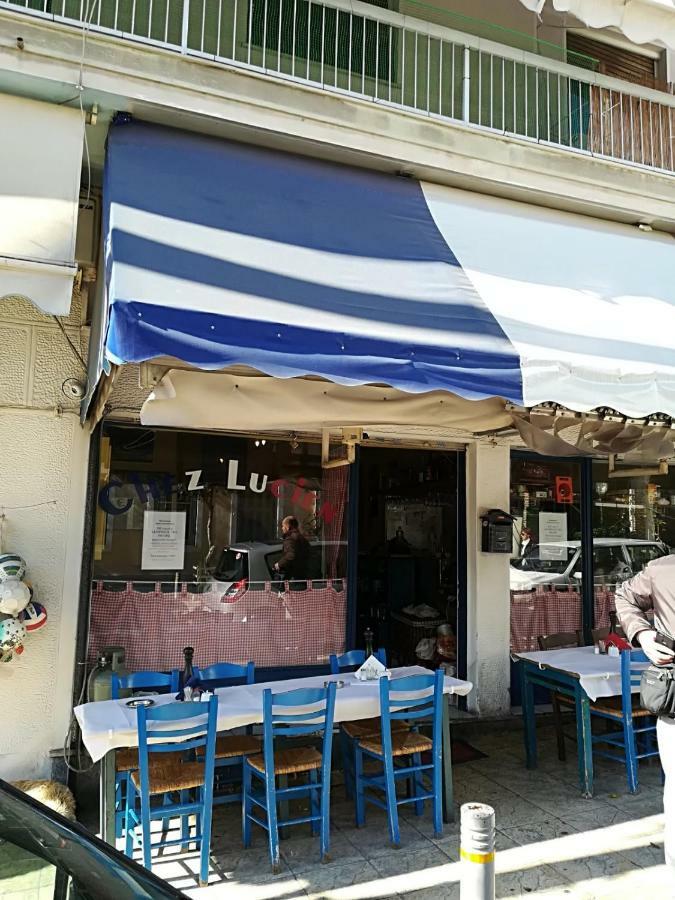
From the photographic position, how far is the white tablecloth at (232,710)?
4.05 metres

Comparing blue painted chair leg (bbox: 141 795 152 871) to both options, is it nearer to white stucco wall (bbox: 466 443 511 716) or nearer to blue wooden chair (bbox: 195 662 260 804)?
blue wooden chair (bbox: 195 662 260 804)

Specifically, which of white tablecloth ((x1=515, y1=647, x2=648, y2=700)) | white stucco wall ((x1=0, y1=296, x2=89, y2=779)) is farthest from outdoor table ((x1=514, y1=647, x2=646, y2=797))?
white stucco wall ((x1=0, y1=296, x2=89, y2=779))

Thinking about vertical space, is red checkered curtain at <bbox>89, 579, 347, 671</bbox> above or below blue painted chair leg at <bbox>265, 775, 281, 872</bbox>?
above

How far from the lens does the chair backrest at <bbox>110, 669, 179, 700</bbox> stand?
4.87 metres

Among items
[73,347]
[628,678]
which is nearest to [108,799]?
[73,347]

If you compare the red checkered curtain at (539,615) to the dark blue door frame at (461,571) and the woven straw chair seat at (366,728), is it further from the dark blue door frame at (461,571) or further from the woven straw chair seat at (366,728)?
the woven straw chair seat at (366,728)

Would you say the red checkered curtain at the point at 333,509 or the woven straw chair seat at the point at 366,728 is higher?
the red checkered curtain at the point at 333,509

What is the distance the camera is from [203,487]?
6289 millimetres

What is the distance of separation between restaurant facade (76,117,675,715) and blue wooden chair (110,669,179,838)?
0.77 m

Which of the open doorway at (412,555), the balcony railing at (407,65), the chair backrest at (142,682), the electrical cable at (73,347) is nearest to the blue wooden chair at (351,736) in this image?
the chair backrest at (142,682)

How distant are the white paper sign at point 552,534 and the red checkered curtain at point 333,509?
8.13 ft

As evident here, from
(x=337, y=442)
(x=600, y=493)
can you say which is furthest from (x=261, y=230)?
(x=600, y=493)

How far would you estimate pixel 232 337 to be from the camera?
12.7 feet

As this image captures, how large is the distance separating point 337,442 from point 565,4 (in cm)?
409
